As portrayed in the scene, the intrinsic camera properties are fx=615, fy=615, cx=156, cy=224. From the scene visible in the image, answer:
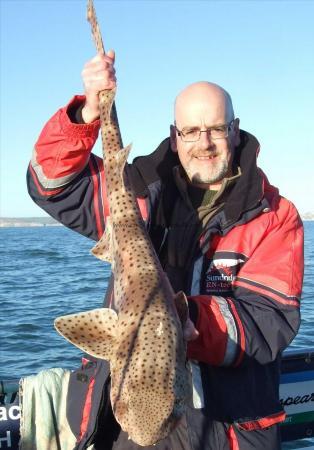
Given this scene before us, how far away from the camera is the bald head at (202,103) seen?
4.39 metres

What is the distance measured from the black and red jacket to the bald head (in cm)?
32

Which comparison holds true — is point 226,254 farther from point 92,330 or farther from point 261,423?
point 92,330

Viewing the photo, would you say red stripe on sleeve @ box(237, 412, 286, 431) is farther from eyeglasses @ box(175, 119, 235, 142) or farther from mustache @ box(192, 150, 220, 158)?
eyeglasses @ box(175, 119, 235, 142)

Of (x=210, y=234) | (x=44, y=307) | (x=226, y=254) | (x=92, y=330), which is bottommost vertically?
(x=44, y=307)

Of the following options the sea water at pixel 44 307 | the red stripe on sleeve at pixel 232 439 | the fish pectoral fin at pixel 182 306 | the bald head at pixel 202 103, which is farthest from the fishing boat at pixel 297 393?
the fish pectoral fin at pixel 182 306

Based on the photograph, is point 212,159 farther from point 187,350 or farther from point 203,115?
point 187,350

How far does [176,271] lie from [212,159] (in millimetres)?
857

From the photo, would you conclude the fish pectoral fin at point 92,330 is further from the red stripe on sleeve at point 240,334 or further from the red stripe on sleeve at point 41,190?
the red stripe on sleeve at point 41,190

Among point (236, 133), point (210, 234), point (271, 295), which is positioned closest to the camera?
point (271, 295)

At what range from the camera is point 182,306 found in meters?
3.48

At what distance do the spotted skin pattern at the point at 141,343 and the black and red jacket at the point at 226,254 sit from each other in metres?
0.32

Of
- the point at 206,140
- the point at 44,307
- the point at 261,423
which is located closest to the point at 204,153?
the point at 206,140

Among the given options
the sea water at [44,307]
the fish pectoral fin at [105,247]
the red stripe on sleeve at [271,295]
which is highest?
the fish pectoral fin at [105,247]

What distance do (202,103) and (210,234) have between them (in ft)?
3.11
